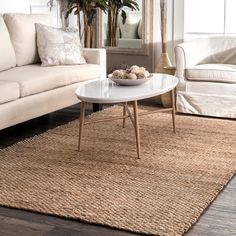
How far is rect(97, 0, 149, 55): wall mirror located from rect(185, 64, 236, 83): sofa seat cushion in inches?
52.8

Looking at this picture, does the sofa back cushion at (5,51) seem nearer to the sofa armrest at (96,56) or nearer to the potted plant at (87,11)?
the sofa armrest at (96,56)

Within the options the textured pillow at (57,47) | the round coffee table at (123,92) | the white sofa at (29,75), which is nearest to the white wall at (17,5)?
the white sofa at (29,75)

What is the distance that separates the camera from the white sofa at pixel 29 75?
154 inches

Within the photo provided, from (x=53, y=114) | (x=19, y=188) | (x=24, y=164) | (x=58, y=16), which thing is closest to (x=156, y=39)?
(x=58, y=16)

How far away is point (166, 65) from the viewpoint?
5.41 metres

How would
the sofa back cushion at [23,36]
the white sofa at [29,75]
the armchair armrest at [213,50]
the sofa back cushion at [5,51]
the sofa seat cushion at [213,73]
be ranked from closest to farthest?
the white sofa at [29,75], the sofa back cushion at [5,51], the sofa seat cushion at [213,73], the sofa back cushion at [23,36], the armchair armrest at [213,50]

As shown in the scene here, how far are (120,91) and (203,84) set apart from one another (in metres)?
1.33

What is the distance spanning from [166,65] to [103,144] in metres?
1.79

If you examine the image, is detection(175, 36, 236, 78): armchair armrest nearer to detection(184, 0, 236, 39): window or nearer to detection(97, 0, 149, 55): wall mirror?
detection(184, 0, 236, 39): window

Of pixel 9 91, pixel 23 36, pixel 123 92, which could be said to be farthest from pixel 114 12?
pixel 123 92

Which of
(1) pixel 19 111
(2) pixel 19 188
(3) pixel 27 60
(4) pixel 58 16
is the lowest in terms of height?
(2) pixel 19 188

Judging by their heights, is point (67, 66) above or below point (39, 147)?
above

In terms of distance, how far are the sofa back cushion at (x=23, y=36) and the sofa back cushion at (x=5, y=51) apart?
0.32 feet

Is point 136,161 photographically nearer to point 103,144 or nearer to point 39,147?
point 103,144
